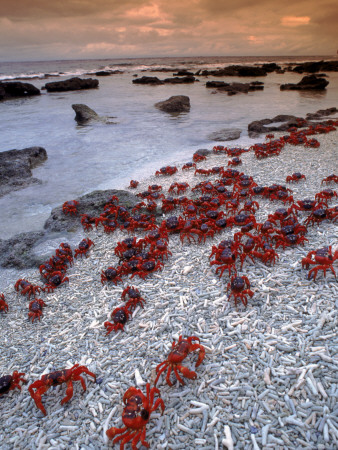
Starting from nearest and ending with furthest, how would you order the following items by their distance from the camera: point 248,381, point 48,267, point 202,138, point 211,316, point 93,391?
point 248,381, point 93,391, point 211,316, point 48,267, point 202,138

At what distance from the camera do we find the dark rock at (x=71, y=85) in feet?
168

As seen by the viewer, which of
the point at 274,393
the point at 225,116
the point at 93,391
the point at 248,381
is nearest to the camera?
the point at 274,393

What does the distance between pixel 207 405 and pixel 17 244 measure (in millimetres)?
7079

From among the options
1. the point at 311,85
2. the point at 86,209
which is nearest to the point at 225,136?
the point at 86,209

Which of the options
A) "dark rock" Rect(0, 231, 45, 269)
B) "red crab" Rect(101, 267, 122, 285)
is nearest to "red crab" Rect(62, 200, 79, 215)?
"dark rock" Rect(0, 231, 45, 269)

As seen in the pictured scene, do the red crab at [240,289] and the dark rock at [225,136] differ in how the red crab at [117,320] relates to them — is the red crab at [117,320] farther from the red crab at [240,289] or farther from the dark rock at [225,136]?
the dark rock at [225,136]

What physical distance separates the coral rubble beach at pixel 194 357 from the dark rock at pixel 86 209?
297 centimetres

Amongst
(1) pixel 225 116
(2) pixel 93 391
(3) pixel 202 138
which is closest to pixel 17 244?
(2) pixel 93 391

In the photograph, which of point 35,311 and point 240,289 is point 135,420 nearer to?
point 240,289

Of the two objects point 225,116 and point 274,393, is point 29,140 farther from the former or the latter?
point 274,393

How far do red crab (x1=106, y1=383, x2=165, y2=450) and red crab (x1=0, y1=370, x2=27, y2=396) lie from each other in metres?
1.74

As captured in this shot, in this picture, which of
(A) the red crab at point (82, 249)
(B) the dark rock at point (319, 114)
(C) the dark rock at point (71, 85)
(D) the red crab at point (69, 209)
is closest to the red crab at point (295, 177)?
(A) the red crab at point (82, 249)

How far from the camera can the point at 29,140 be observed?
21.4 metres

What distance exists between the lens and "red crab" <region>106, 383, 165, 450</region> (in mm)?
3000
